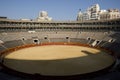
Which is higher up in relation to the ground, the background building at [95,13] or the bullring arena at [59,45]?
the background building at [95,13]

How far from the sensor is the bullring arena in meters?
30.5

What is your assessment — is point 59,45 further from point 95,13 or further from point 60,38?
point 95,13

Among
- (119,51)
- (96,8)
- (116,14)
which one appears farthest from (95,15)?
(119,51)

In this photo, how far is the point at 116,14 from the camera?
13212cm

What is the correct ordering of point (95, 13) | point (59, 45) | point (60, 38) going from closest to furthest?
point (59, 45) → point (60, 38) → point (95, 13)

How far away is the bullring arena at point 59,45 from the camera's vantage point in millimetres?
30469

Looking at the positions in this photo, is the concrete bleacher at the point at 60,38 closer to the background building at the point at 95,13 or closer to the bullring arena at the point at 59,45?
the bullring arena at the point at 59,45

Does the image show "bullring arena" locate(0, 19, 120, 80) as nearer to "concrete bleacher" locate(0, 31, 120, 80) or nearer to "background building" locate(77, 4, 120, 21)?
"concrete bleacher" locate(0, 31, 120, 80)

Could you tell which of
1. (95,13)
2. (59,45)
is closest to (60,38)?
(59,45)

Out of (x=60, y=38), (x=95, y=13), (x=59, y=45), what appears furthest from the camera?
(x=95, y=13)

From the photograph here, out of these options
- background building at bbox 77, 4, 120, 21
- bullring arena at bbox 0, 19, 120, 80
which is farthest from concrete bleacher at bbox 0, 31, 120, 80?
background building at bbox 77, 4, 120, 21

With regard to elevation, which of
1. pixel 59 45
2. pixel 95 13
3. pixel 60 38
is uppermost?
pixel 95 13

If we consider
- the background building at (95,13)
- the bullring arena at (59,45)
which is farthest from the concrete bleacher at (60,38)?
the background building at (95,13)

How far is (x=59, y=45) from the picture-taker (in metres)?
54.7
